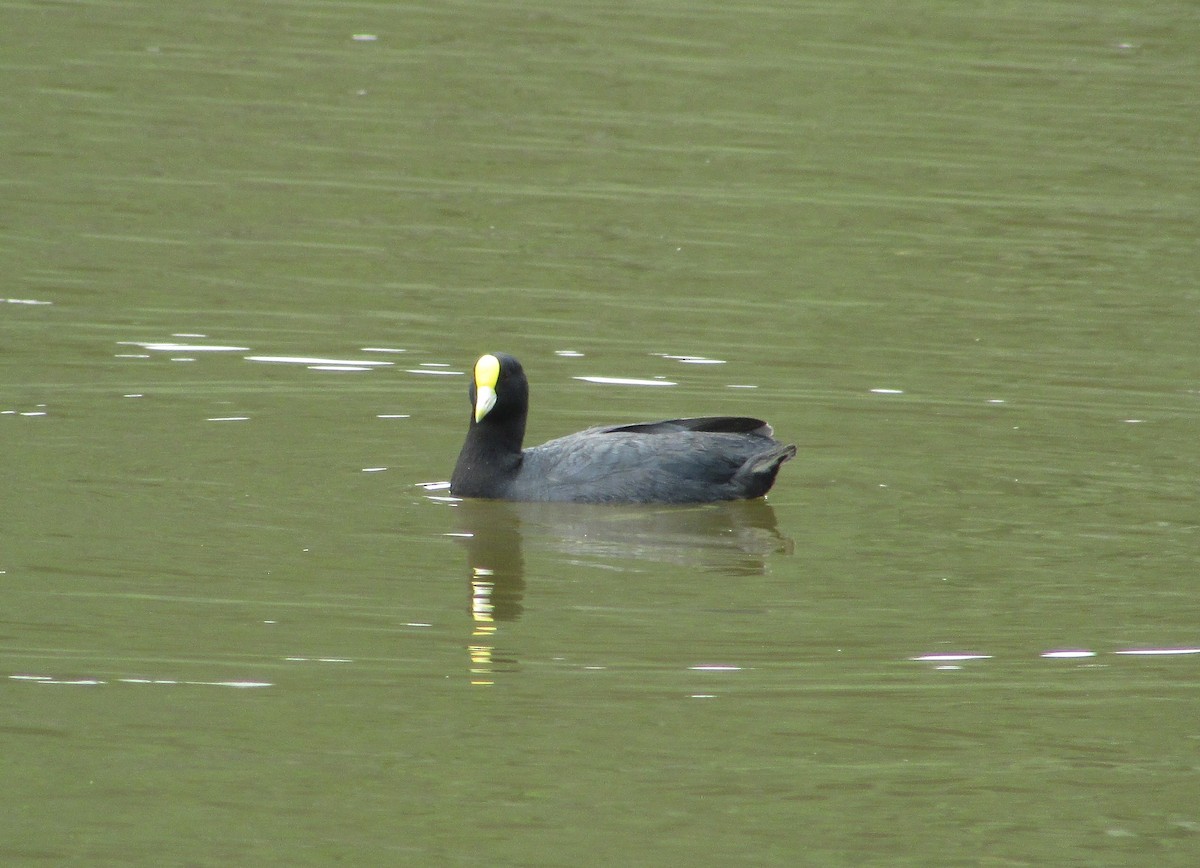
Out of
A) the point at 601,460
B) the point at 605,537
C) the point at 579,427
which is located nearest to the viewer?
the point at 605,537

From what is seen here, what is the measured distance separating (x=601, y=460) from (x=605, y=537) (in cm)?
59

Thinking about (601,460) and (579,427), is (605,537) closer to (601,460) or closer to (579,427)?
(601,460)

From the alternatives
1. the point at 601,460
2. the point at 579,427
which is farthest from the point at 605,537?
the point at 579,427

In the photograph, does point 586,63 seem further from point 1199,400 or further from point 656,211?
point 1199,400

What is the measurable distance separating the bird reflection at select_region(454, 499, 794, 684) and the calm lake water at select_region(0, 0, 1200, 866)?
4cm

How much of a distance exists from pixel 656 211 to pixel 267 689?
10.6m

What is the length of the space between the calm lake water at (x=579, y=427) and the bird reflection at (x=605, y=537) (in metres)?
0.04

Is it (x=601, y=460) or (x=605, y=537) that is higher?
(x=601, y=460)

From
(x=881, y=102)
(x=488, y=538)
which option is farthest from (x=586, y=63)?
(x=488, y=538)

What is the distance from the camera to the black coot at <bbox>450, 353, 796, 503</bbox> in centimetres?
1041

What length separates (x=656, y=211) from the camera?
1766 centimetres

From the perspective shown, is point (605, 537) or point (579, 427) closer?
point (605, 537)

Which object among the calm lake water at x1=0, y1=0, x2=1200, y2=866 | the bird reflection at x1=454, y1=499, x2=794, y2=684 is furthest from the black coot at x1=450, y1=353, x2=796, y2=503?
the calm lake water at x1=0, y1=0, x2=1200, y2=866

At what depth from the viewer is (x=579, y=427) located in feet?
38.6
